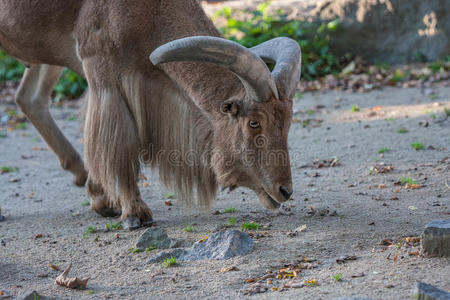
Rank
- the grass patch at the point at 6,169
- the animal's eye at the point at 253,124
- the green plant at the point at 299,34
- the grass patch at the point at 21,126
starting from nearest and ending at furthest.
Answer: the animal's eye at the point at 253,124 < the grass patch at the point at 6,169 < the grass patch at the point at 21,126 < the green plant at the point at 299,34

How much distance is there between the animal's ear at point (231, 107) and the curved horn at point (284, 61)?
15.2 inches

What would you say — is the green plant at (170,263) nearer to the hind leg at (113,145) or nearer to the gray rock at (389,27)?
the hind leg at (113,145)

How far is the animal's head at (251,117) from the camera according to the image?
4773 mm

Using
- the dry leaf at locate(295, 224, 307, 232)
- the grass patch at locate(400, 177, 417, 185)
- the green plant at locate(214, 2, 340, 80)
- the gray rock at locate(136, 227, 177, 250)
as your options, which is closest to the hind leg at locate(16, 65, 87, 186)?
the gray rock at locate(136, 227, 177, 250)

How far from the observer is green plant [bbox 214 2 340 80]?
12.6 meters

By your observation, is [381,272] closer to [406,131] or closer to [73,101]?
[406,131]

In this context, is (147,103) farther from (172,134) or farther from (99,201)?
(99,201)

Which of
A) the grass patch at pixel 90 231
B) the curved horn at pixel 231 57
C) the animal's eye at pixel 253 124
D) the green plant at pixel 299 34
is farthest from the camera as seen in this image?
the green plant at pixel 299 34

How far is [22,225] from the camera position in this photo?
20.1 feet

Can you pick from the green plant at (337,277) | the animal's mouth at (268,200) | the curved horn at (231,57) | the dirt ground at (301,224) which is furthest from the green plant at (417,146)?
the green plant at (337,277)

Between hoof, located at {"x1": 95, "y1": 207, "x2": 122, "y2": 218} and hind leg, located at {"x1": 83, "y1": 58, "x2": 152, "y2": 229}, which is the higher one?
hind leg, located at {"x1": 83, "y1": 58, "x2": 152, "y2": 229}

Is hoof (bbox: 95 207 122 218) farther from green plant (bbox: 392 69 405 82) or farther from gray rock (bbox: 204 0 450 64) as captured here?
gray rock (bbox: 204 0 450 64)

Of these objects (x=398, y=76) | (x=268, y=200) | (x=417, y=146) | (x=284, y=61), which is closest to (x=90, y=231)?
(x=268, y=200)

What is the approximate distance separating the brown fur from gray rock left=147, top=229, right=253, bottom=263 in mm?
526
